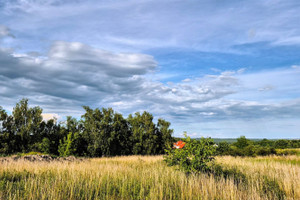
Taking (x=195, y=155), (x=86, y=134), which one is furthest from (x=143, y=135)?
(x=195, y=155)

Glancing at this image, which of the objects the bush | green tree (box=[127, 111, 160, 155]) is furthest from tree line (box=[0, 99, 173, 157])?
the bush

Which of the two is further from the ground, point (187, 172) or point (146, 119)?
point (146, 119)

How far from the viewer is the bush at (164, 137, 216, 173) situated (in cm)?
932

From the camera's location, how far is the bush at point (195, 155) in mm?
9320

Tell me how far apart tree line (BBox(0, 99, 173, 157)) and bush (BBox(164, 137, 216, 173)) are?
11.8m

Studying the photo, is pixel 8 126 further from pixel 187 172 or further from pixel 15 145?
pixel 187 172

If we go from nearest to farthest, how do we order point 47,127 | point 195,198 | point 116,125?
point 195,198 < point 47,127 < point 116,125

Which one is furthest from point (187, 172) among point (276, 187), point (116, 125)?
point (116, 125)

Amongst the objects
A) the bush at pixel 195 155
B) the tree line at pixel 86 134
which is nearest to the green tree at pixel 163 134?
the tree line at pixel 86 134

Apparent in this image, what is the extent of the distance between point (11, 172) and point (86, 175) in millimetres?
3152

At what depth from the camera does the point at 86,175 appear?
8.55 metres

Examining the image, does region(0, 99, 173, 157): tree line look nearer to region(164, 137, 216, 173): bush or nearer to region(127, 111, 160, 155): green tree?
region(127, 111, 160, 155): green tree

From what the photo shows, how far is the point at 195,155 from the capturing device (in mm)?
9461

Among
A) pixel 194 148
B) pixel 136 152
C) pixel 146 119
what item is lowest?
pixel 136 152
